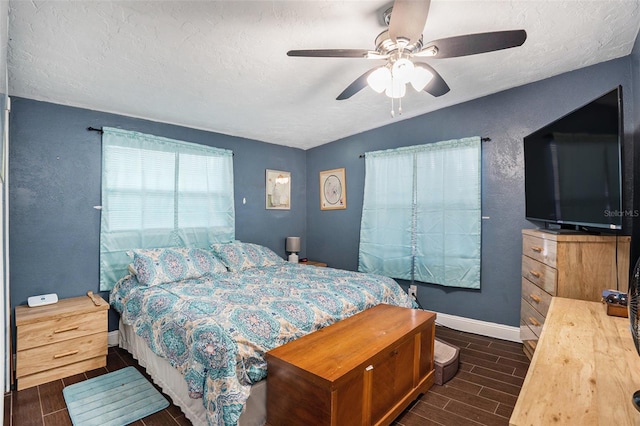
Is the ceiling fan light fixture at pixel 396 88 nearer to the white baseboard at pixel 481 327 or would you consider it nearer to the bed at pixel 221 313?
the bed at pixel 221 313

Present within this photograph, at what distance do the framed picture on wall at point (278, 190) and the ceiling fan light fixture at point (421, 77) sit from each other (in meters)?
2.93

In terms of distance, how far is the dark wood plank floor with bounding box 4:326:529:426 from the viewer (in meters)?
1.97

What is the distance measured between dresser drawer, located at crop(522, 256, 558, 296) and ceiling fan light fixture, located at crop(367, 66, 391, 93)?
170 cm

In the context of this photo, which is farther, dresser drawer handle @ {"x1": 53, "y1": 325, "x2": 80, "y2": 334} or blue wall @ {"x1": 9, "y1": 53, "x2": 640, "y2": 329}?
blue wall @ {"x1": 9, "y1": 53, "x2": 640, "y2": 329}

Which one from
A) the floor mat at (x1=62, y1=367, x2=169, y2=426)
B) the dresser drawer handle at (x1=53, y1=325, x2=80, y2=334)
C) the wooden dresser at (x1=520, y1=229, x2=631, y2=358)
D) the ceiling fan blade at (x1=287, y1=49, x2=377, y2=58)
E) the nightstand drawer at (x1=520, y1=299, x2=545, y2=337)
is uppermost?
the ceiling fan blade at (x1=287, y1=49, x2=377, y2=58)

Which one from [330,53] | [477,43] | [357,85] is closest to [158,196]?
[357,85]

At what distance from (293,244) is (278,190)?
839mm

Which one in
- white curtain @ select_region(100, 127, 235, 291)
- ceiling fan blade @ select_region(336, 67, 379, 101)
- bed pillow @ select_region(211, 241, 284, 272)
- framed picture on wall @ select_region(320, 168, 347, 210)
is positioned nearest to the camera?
ceiling fan blade @ select_region(336, 67, 379, 101)

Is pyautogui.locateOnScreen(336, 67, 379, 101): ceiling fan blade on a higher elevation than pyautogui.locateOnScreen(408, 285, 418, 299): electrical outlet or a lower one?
higher

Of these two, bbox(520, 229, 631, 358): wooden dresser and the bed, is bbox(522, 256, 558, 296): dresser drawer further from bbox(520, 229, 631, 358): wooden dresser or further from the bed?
the bed

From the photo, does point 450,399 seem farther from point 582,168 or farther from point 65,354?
point 65,354

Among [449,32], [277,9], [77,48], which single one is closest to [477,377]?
[449,32]

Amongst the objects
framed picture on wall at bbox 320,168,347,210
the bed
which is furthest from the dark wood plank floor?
framed picture on wall at bbox 320,168,347,210

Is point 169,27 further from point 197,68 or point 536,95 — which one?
point 536,95
